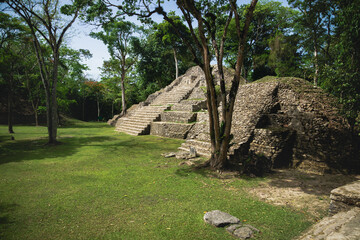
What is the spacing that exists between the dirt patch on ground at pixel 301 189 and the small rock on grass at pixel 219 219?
3.68 feet

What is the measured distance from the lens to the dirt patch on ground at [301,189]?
11.1ft

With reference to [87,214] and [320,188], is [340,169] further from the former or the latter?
[87,214]

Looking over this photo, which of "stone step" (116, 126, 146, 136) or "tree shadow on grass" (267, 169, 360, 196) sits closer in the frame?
"tree shadow on grass" (267, 169, 360, 196)

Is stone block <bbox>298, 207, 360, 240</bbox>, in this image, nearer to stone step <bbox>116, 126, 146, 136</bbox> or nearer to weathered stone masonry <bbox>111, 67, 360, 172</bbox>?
weathered stone masonry <bbox>111, 67, 360, 172</bbox>

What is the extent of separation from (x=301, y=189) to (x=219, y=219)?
7.62ft

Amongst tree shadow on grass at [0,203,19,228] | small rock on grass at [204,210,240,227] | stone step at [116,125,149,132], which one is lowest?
tree shadow on grass at [0,203,19,228]

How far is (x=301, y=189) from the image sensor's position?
409cm

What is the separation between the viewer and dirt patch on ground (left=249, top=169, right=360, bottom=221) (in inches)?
133

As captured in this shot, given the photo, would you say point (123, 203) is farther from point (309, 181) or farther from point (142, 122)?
point (142, 122)

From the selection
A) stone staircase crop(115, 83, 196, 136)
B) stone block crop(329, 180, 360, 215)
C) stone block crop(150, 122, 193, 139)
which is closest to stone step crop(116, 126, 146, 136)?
stone staircase crop(115, 83, 196, 136)

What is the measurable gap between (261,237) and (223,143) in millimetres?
2616

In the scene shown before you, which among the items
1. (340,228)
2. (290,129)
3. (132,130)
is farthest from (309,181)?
(132,130)

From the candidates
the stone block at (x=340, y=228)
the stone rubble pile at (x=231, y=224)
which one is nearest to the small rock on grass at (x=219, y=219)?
the stone rubble pile at (x=231, y=224)

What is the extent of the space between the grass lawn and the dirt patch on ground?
0.28 meters
